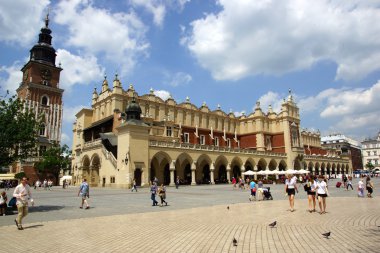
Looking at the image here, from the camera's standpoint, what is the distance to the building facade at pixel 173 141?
1492 inches

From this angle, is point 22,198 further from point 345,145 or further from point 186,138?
point 345,145

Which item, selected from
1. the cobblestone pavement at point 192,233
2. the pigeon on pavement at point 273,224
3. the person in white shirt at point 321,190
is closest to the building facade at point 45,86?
the cobblestone pavement at point 192,233

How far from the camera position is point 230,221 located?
11172mm

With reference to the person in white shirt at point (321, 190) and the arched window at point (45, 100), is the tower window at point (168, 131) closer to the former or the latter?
the arched window at point (45, 100)

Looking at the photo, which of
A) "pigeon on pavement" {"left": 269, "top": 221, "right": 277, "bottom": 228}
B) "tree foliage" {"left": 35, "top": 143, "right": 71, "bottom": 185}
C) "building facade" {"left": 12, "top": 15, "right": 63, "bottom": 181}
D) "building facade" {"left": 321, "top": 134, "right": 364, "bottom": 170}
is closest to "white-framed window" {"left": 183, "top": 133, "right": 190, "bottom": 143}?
"tree foliage" {"left": 35, "top": 143, "right": 71, "bottom": 185}

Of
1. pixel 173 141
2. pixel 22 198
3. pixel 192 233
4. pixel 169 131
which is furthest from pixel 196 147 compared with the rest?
pixel 192 233

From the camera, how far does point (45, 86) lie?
230 feet

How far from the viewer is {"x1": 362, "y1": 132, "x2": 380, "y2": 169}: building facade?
120 meters

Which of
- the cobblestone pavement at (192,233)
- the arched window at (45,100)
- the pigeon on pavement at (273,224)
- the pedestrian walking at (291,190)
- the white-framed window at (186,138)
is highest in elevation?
the arched window at (45,100)

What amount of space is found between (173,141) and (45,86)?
4077 cm

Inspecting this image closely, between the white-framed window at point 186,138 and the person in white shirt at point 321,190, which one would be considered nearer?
the person in white shirt at point 321,190

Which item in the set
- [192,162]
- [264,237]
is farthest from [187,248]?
[192,162]

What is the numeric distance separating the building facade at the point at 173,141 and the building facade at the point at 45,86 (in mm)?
14288

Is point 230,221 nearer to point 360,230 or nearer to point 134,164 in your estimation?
point 360,230
